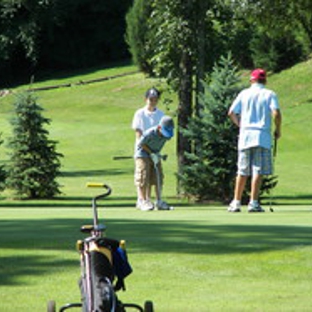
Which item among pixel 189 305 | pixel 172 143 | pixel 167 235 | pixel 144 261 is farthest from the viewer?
pixel 172 143

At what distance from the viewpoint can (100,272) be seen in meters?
7.71

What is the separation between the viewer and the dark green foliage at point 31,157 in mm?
29438

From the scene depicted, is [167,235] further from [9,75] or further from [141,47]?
[9,75]

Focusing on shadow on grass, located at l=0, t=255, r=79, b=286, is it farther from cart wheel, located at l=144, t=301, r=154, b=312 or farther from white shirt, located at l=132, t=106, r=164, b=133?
white shirt, located at l=132, t=106, r=164, b=133

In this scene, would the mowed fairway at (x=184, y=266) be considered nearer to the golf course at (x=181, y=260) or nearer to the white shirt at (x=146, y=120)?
the golf course at (x=181, y=260)

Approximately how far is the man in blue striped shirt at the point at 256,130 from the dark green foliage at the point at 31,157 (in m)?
13.2

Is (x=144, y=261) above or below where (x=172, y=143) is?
above

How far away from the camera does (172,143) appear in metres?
48.3

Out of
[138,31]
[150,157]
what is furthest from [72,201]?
[138,31]

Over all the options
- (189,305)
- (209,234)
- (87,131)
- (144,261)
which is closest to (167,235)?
(209,234)

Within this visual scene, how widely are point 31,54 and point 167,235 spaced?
206 ft

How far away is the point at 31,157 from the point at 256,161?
13940mm

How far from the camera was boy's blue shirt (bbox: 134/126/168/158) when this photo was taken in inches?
717

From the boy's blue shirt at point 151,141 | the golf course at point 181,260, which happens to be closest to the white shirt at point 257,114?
the golf course at point 181,260
